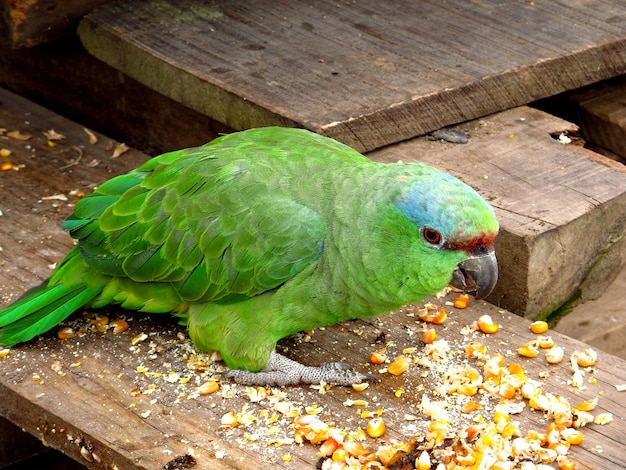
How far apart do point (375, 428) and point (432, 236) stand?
549 millimetres

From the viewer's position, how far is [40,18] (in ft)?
13.6

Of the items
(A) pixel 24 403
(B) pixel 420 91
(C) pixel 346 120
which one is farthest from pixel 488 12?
(A) pixel 24 403

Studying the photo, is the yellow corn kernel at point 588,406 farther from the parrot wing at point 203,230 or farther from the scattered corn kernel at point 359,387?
the parrot wing at point 203,230

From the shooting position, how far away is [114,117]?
4.51m

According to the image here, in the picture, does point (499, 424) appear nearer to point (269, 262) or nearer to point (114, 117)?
point (269, 262)

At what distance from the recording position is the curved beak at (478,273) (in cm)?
282

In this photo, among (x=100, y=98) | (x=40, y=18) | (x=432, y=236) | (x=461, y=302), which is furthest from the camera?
(x=100, y=98)

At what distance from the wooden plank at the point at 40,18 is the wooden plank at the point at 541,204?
146 cm

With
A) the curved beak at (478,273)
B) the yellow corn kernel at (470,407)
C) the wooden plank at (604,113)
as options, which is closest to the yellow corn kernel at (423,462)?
the yellow corn kernel at (470,407)

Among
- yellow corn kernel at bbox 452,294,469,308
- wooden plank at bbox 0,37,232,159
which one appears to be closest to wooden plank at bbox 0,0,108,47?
wooden plank at bbox 0,37,232,159

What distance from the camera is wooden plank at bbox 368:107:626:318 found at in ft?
10.7

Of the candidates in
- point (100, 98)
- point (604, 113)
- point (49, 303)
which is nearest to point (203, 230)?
point (49, 303)

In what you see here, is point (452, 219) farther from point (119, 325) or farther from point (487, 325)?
point (119, 325)

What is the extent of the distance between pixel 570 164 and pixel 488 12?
1.01m
